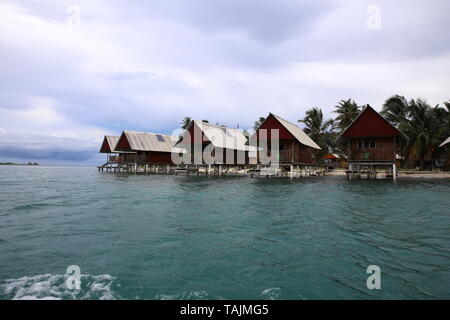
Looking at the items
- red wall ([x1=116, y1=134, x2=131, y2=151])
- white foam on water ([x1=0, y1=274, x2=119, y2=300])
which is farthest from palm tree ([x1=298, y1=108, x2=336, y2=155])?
white foam on water ([x1=0, y1=274, x2=119, y2=300])

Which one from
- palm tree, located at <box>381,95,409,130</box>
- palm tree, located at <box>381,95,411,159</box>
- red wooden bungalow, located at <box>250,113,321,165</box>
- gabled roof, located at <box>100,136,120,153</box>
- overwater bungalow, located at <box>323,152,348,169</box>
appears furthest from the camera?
overwater bungalow, located at <box>323,152,348,169</box>

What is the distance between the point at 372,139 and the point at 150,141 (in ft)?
97.3

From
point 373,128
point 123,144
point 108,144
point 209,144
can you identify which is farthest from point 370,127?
point 108,144

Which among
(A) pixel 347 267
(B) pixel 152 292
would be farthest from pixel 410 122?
(B) pixel 152 292

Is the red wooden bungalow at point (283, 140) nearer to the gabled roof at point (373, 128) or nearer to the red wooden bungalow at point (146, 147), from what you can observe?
the gabled roof at point (373, 128)

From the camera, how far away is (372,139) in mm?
24281

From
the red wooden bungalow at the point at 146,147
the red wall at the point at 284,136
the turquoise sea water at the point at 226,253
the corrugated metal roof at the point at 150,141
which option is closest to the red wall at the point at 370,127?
the red wall at the point at 284,136

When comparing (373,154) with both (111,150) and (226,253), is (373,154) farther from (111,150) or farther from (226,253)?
(111,150)

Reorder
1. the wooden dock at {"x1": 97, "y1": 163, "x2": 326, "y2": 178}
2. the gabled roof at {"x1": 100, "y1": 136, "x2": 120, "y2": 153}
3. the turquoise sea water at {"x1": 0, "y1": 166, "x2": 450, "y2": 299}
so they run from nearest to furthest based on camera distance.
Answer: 1. the turquoise sea water at {"x1": 0, "y1": 166, "x2": 450, "y2": 299}
2. the wooden dock at {"x1": 97, "y1": 163, "x2": 326, "y2": 178}
3. the gabled roof at {"x1": 100, "y1": 136, "x2": 120, "y2": 153}

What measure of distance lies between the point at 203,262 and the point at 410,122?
39082mm

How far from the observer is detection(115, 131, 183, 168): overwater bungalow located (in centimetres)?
3834

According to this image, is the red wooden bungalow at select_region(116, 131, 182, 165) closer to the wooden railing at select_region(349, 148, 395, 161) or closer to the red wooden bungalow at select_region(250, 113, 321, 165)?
the red wooden bungalow at select_region(250, 113, 321, 165)

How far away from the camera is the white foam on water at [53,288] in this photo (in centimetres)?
374

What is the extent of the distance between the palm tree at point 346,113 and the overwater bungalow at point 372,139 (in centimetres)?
1777
